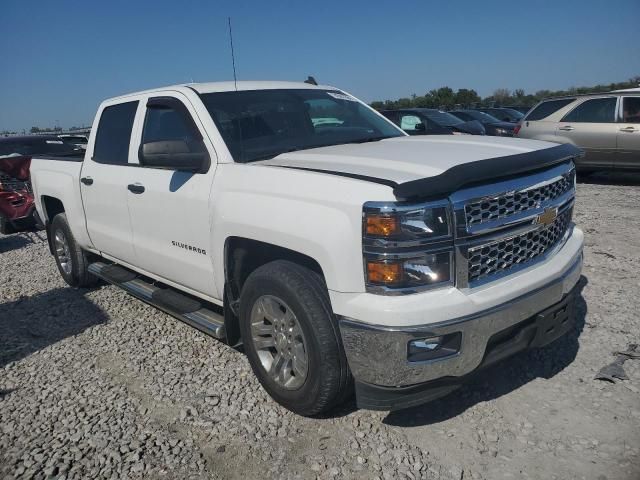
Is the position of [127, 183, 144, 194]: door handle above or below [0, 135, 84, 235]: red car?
above

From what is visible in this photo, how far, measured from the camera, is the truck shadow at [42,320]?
4457 mm

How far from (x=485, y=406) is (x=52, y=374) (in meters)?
3.02

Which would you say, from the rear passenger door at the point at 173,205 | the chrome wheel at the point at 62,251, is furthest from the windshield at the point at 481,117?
the rear passenger door at the point at 173,205

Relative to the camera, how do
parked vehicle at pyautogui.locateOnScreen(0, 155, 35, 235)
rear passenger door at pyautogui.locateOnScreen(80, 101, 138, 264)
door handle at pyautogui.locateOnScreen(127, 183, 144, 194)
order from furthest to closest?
parked vehicle at pyautogui.locateOnScreen(0, 155, 35, 235) → rear passenger door at pyautogui.locateOnScreen(80, 101, 138, 264) → door handle at pyautogui.locateOnScreen(127, 183, 144, 194)

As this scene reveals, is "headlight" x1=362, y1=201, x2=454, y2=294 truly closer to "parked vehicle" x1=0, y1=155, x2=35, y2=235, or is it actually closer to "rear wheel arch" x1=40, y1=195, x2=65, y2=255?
"rear wheel arch" x1=40, y1=195, x2=65, y2=255

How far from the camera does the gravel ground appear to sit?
8.71 feet

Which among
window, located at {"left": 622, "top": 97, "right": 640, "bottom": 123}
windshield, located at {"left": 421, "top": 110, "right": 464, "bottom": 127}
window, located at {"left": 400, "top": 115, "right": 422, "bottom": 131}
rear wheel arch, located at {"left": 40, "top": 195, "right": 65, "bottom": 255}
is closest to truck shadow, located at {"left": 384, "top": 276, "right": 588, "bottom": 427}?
rear wheel arch, located at {"left": 40, "top": 195, "right": 65, "bottom": 255}

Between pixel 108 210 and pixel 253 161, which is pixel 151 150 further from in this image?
pixel 108 210

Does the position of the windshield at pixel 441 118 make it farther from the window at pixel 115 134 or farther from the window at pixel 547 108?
the window at pixel 115 134

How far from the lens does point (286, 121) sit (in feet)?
12.8

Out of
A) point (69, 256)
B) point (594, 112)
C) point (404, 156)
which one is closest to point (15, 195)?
point (69, 256)

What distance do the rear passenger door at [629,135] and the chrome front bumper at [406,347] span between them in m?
8.75

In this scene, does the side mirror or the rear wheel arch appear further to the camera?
the rear wheel arch

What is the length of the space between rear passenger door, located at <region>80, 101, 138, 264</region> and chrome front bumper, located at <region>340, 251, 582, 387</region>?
8.48ft
